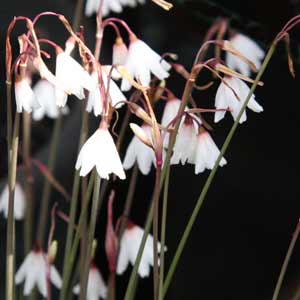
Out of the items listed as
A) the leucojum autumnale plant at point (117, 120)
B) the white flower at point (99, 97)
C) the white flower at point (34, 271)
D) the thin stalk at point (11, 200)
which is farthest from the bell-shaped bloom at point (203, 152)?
the white flower at point (34, 271)

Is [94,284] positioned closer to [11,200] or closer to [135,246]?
[135,246]

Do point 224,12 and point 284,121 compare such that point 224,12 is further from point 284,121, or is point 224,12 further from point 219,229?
point 219,229

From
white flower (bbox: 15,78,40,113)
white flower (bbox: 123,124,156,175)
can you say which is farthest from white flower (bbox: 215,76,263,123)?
white flower (bbox: 15,78,40,113)

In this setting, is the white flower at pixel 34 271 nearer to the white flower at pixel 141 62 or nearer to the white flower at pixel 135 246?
the white flower at pixel 135 246

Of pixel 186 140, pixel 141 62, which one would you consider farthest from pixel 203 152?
pixel 141 62

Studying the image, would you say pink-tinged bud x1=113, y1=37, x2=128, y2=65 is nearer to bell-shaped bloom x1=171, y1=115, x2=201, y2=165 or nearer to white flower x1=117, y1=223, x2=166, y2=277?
bell-shaped bloom x1=171, y1=115, x2=201, y2=165

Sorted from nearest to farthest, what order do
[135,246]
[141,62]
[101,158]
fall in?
[101,158] → [141,62] → [135,246]
